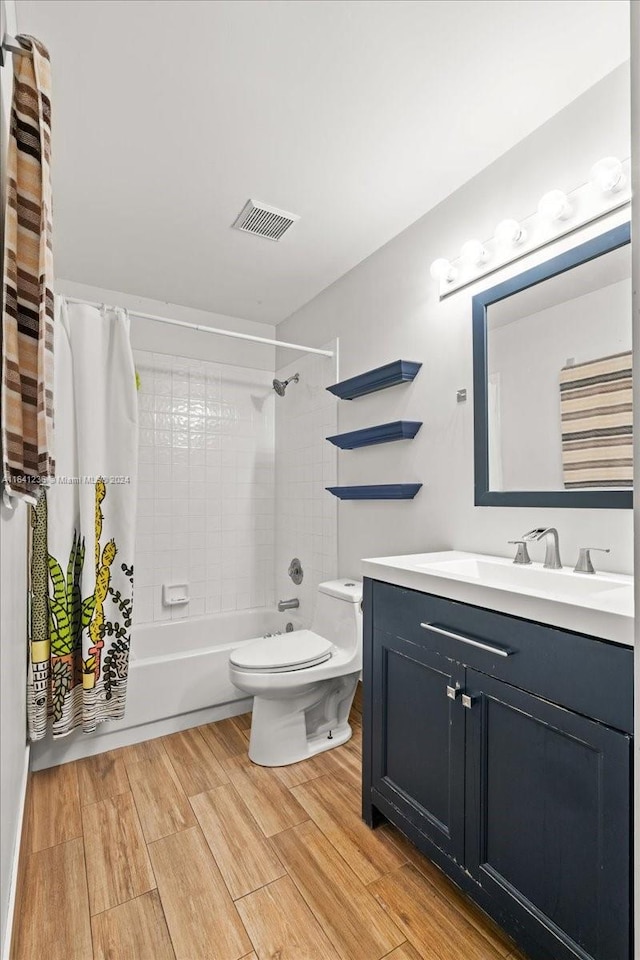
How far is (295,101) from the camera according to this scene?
4.76 feet

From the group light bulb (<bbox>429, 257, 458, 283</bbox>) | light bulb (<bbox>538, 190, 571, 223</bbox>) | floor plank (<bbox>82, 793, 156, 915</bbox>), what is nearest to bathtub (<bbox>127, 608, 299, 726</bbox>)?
floor plank (<bbox>82, 793, 156, 915</bbox>)

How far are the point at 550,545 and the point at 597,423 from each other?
1.26 ft

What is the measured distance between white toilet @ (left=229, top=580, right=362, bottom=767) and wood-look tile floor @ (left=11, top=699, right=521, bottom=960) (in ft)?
0.35

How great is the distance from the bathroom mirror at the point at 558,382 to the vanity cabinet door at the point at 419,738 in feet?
2.06

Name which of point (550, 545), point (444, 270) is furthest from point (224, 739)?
A: point (444, 270)

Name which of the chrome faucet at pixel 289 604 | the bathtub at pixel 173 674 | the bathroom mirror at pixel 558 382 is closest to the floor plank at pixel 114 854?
the bathtub at pixel 173 674

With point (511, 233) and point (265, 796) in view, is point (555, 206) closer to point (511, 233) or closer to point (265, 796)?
point (511, 233)

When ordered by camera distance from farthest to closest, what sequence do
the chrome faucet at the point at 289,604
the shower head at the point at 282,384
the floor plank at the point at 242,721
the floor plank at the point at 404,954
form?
the shower head at the point at 282,384, the chrome faucet at the point at 289,604, the floor plank at the point at 242,721, the floor plank at the point at 404,954

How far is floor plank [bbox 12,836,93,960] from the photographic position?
1.17 meters

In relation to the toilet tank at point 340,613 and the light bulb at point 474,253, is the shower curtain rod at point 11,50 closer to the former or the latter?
the light bulb at point 474,253

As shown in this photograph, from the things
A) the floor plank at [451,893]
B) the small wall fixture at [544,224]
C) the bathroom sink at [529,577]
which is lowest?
the floor plank at [451,893]

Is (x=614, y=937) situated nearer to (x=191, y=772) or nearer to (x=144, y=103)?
(x=191, y=772)

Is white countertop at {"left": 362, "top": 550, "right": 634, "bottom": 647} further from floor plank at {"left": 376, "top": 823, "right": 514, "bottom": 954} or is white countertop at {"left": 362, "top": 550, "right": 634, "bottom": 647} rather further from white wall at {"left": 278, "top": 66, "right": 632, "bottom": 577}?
floor plank at {"left": 376, "top": 823, "right": 514, "bottom": 954}

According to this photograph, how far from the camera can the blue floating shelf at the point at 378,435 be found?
2.01 metres
